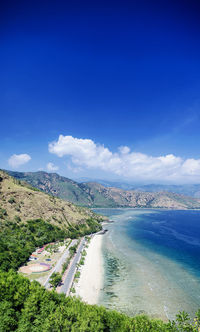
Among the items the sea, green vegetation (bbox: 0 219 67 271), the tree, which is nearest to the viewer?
the sea

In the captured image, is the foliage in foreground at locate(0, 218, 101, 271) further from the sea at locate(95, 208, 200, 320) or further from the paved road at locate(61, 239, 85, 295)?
the sea at locate(95, 208, 200, 320)

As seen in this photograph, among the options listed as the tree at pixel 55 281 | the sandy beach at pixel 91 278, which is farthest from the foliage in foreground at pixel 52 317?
the sandy beach at pixel 91 278

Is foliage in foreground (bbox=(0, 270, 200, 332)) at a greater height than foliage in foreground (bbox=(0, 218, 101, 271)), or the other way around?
foliage in foreground (bbox=(0, 270, 200, 332))

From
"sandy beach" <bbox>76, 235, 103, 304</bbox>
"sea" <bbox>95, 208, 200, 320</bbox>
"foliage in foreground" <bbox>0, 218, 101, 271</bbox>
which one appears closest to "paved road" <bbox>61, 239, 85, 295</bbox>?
"sandy beach" <bbox>76, 235, 103, 304</bbox>

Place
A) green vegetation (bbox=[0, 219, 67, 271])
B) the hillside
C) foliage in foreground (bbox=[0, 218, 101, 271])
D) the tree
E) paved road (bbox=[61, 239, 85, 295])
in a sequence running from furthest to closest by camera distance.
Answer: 1. the hillside
2. foliage in foreground (bbox=[0, 218, 101, 271])
3. green vegetation (bbox=[0, 219, 67, 271])
4. paved road (bbox=[61, 239, 85, 295])
5. the tree

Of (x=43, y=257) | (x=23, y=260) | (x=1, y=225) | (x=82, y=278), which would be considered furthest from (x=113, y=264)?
(x=1, y=225)

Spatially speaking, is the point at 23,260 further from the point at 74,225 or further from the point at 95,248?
the point at 74,225

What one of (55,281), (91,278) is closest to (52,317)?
(55,281)
